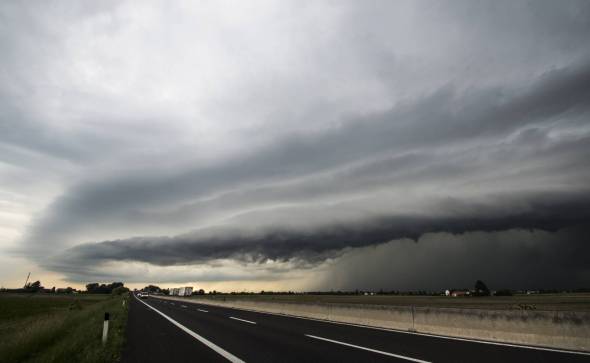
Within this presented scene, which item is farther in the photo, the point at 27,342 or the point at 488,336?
the point at 27,342

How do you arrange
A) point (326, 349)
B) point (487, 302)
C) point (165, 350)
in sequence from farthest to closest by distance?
point (487, 302)
point (165, 350)
point (326, 349)

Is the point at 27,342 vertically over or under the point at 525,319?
under

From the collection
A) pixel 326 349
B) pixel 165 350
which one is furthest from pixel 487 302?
pixel 165 350

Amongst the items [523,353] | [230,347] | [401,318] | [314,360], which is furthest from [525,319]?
[230,347]

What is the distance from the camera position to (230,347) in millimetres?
10836

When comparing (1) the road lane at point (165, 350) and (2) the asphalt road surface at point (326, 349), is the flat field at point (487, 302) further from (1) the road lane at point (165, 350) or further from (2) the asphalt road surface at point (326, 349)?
(1) the road lane at point (165, 350)

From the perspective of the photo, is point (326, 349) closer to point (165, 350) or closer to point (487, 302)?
point (165, 350)

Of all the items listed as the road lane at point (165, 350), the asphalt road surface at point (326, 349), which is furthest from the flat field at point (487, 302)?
the road lane at point (165, 350)

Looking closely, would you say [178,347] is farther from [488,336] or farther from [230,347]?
[488,336]

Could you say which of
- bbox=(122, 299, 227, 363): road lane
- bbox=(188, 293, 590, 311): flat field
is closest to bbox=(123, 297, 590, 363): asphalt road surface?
bbox=(122, 299, 227, 363): road lane

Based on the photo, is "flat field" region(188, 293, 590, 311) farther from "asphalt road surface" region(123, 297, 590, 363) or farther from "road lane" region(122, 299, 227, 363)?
"road lane" region(122, 299, 227, 363)

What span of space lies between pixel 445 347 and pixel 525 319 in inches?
104

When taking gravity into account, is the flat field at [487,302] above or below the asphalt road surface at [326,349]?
below

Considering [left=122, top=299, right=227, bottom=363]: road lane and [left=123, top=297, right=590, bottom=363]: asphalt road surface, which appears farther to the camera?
[left=122, top=299, right=227, bottom=363]: road lane
